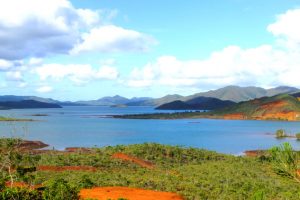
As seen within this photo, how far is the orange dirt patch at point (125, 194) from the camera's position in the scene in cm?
2784

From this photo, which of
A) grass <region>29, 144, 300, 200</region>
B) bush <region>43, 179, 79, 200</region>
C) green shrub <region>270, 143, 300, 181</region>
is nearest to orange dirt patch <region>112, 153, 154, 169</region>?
grass <region>29, 144, 300, 200</region>

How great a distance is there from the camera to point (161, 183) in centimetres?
3519

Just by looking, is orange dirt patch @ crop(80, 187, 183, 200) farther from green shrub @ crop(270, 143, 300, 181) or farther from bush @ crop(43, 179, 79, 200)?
green shrub @ crop(270, 143, 300, 181)

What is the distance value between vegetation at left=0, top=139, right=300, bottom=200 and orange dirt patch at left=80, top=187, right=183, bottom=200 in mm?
1314

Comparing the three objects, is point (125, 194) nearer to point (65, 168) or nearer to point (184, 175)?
point (184, 175)

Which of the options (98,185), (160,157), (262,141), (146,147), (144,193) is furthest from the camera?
(262,141)

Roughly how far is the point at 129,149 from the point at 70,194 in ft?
143

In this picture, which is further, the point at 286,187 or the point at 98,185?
the point at 286,187

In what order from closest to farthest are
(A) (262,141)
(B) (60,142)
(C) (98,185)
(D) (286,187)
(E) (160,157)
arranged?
(C) (98,185) < (D) (286,187) < (E) (160,157) < (B) (60,142) < (A) (262,141)

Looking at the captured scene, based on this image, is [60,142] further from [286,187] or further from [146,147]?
[286,187]

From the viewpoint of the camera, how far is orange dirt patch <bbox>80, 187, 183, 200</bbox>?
1096 inches

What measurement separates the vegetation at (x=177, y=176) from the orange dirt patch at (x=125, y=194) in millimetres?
1314

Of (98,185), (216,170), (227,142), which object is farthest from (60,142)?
(98,185)

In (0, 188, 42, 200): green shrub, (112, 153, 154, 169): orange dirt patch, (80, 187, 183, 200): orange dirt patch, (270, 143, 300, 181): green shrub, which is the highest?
(270, 143, 300, 181): green shrub
